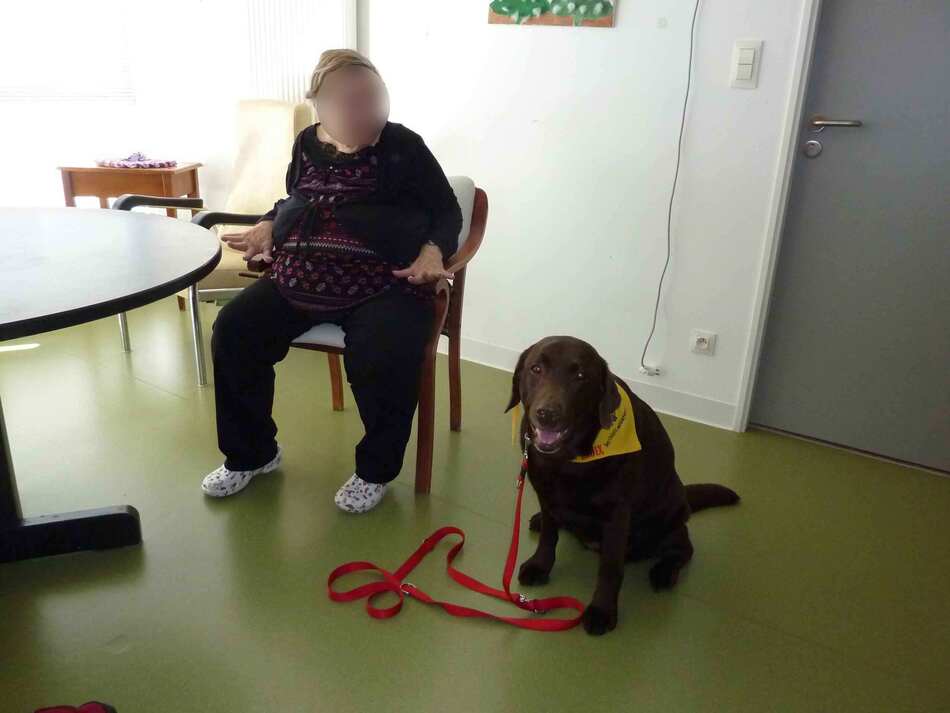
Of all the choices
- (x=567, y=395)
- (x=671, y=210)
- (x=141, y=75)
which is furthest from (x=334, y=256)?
(x=141, y=75)

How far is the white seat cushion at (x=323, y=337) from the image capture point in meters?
1.88

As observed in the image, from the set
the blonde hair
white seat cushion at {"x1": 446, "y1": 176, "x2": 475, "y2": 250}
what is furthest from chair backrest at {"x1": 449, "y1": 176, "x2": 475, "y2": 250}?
the blonde hair

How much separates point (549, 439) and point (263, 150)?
7.53 ft

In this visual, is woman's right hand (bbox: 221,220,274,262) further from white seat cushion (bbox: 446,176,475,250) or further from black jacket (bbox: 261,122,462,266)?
white seat cushion (bbox: 446,176,475,250)

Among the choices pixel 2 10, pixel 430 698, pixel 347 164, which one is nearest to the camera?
pixel 430 698

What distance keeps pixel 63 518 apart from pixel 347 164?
109cm

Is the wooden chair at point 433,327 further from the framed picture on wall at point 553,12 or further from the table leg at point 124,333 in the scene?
the framed picture on wall at point 553,12

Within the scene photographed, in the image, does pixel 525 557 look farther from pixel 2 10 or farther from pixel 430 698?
pixel 2 10

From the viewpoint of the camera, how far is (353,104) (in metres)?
1.86

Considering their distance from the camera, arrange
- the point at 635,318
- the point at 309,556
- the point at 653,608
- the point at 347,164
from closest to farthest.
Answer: the point at 653,608
the point at 309,556
the point at 347,164
the point at 635,318

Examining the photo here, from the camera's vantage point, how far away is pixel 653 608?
162 centimetres

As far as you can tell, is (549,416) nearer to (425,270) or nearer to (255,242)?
(425,270)

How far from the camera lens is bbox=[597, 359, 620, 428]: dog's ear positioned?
141 cm

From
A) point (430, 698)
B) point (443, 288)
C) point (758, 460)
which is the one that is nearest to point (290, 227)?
point (443, 288)
